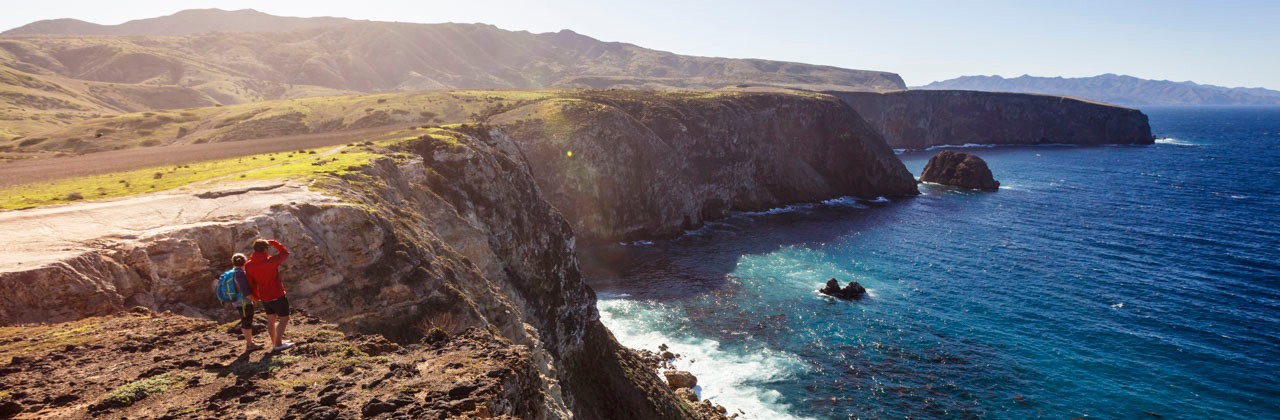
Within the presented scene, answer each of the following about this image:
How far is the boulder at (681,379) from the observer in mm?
43094

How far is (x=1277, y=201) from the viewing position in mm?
103750

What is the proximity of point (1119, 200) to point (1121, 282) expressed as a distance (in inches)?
2336

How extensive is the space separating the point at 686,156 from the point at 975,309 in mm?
53758

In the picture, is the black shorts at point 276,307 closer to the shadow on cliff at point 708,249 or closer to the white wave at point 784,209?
the shadow on cliff at point 708,249

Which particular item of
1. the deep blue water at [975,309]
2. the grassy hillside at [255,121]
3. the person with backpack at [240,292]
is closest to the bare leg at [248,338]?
the person with backpack at [240,292]

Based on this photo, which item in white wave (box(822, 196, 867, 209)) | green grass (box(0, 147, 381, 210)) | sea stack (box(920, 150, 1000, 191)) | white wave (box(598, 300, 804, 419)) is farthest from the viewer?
sea stack (box(920, 150, 1000, 191))

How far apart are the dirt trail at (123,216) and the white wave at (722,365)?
31.3 meters

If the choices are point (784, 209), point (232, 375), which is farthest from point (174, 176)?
point (784, 209)

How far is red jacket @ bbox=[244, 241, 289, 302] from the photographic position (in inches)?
558

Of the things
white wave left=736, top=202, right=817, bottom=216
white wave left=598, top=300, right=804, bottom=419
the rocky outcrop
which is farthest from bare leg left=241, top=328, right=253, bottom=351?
white wave left=736, top=202, right=817, bottom=216

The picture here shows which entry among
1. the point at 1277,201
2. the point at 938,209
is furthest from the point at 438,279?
the point at 1277,201

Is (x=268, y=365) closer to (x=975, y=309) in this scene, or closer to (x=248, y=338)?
(x=248, y=338)

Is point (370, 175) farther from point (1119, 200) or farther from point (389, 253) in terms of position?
point (1119, 200)

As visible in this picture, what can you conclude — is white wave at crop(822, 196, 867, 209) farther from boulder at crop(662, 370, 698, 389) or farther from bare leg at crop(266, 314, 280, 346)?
bare leg at crop(266, 314, 280, 346)
